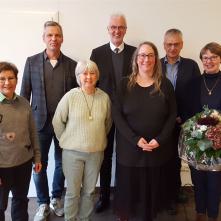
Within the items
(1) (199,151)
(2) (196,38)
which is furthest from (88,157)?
(2) (196,38)

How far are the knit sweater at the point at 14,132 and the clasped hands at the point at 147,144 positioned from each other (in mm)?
789

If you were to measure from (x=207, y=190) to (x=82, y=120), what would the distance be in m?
1.14

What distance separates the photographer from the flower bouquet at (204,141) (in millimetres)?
2160

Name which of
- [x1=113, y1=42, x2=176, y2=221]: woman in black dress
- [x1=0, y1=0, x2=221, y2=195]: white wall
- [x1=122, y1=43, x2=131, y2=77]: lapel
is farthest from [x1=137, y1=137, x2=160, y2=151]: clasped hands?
[x1=0, y1=0, x2=221, y2=195]: white wall

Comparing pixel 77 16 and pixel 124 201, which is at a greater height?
pixel 77 16

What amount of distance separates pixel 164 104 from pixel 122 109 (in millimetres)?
309

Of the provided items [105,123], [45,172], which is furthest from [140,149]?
[45,172]

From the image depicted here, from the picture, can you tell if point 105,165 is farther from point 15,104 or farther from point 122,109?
point 15,104

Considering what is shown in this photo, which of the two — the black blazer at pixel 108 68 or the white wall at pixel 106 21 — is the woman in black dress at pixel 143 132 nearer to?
the black blazer at pixel 108 68

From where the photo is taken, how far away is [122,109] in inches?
94.1

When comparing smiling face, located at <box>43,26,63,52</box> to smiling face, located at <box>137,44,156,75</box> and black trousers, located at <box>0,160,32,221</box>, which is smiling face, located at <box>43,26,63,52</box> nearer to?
smiling face, located at <box>137,44,156,75</box>

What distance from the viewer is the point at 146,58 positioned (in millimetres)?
2336

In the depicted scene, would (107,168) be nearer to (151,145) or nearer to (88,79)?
(151,145)

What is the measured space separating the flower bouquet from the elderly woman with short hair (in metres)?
0.63
